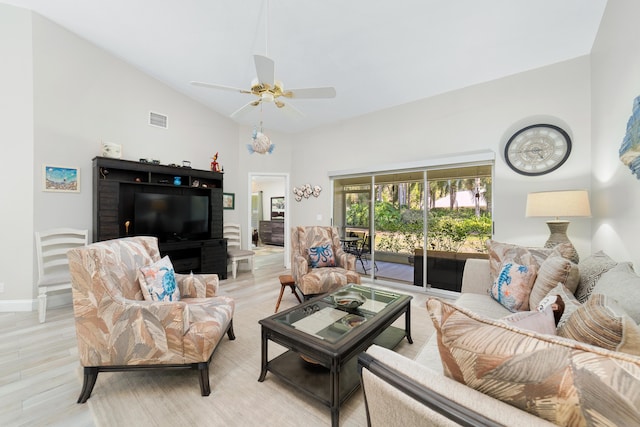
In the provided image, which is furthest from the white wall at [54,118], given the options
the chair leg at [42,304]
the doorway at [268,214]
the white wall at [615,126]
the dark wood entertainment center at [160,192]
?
the white wall at [615,126]

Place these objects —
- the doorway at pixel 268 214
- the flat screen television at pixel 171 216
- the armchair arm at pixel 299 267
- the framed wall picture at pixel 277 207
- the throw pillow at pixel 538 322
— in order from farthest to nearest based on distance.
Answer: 1. the framed wall picture at pixel 277 207
2. the doorway at pixel 268 214
3. the flat screen television at pixel 171 216
4. the armchair arm at pixel 299 267
5. the throw pillow at pixel 538 322

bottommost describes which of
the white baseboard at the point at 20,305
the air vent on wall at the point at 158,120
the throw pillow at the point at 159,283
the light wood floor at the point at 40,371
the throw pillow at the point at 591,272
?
the light wood floor at the point at 40,371

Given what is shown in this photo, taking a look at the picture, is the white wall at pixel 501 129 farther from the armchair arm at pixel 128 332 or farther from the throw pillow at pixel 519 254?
the armchair arm at pixel 128 332

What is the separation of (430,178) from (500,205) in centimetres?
103

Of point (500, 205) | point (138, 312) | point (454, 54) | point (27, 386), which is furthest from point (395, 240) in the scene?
point (27, 386)

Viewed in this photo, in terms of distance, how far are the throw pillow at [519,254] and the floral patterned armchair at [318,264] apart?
1.51 meters

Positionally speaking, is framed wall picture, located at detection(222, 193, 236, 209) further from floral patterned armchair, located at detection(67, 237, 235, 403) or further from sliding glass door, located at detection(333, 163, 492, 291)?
floral patterned armchair, located at detection(67, 237, 235, 403)

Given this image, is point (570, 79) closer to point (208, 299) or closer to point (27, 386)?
point (208, 299)

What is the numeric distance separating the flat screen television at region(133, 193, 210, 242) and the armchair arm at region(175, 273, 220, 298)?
7.07ft

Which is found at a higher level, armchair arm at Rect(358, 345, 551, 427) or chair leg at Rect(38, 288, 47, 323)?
armchair arm at Rect(358, 345, 551, 427)

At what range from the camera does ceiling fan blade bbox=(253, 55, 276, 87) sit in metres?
2.00

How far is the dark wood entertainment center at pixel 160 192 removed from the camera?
3.49 metres

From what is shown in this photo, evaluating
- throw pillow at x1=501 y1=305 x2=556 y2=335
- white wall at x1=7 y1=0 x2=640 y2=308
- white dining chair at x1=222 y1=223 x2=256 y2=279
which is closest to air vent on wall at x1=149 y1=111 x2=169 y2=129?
white wall at x1=7 y1=0 x2=640 y2=308

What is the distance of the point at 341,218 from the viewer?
5242 mm
